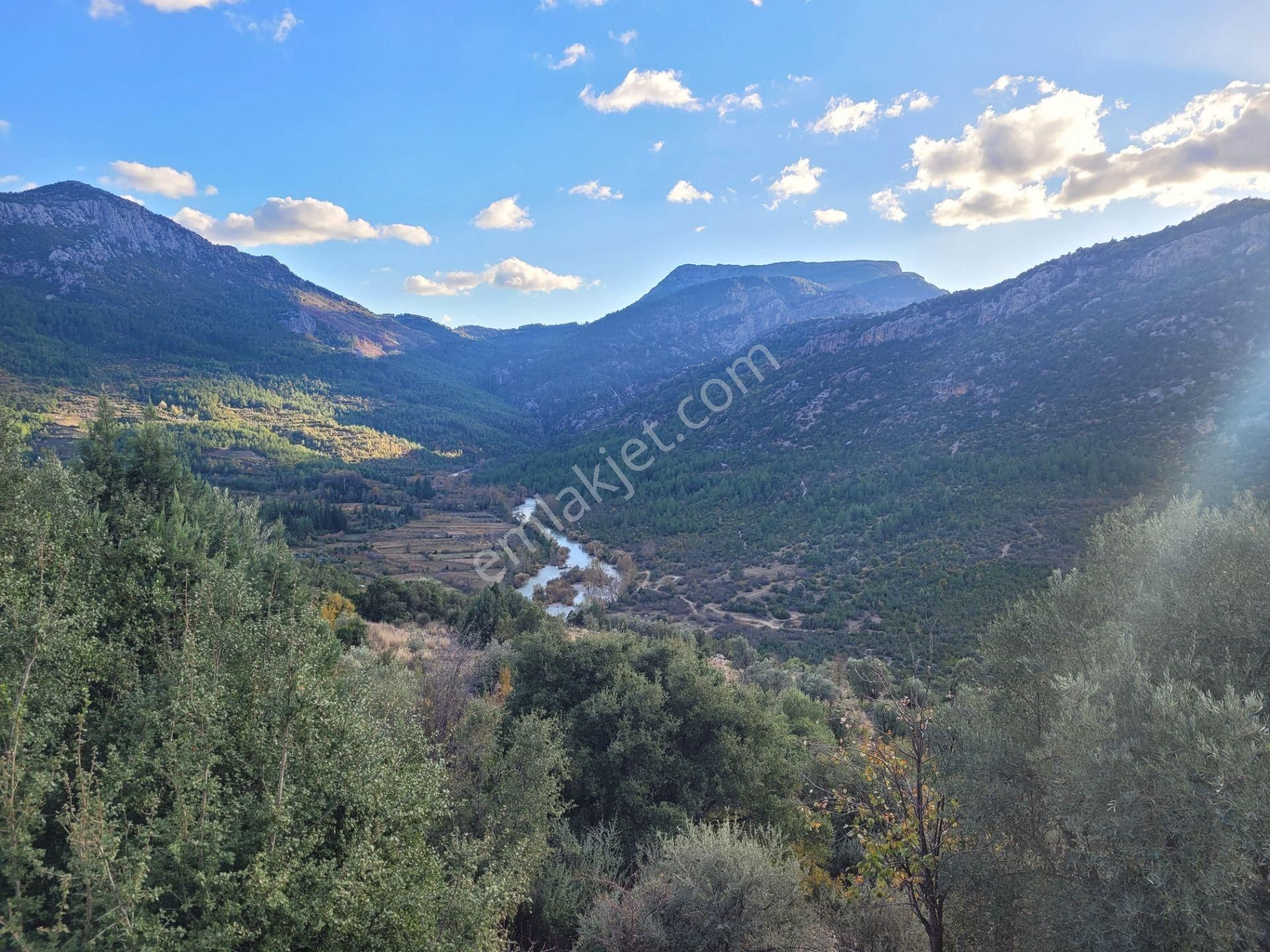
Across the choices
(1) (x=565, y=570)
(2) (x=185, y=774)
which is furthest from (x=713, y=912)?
(1) (x=565, y=570)

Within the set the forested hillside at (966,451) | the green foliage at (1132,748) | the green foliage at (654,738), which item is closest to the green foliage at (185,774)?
the green foliage at (654,738)

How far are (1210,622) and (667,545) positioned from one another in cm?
6267

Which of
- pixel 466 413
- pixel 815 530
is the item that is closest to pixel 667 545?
pixel 815 530

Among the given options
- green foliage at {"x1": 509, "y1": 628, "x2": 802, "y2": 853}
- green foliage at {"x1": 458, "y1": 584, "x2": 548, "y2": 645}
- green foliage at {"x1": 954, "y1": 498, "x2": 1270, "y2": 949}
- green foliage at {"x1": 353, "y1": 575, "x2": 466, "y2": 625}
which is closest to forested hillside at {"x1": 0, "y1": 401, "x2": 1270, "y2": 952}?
green foliage at {"x1": 954, "y1": 498, "x2": 1270, "y2": 949}

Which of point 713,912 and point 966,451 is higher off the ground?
point 966,451

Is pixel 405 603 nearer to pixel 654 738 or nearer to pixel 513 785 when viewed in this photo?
pixel 654 738

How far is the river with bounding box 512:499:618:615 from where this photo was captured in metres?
55.4

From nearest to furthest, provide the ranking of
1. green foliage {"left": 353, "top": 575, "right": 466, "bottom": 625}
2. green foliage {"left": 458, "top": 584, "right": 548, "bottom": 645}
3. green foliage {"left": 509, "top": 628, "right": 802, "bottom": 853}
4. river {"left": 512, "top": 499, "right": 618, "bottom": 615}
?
green foliage {"left": 509, "top": 628, "right": 802, "bottom": 853} < green foliage {"left": 458, "top": 584, "right": 548, "bottom": 645} < green foliage {"left": 353, "top": 575, "right": 466, "bottom": 625} < river {"left": 512, "top": 499, "right": 618, "bottom": 615}

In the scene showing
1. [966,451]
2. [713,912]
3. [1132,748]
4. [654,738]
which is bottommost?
[654,738]

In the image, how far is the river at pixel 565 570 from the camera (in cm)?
5538

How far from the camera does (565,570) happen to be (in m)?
69.1

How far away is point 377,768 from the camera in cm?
746

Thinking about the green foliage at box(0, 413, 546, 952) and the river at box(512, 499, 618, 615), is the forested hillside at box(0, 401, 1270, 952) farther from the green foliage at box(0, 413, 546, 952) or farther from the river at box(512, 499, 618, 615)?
the river at box(512, 499, 618, 615)

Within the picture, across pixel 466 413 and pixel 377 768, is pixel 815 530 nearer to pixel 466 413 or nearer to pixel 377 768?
pixel 377 768
